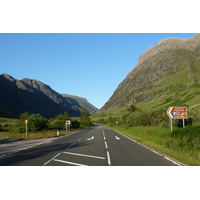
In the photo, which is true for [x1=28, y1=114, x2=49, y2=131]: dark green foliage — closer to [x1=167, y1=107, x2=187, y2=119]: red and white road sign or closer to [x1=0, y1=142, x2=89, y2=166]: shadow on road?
[x1=0, y1=142, x2=89, y2=166]: shadow on road

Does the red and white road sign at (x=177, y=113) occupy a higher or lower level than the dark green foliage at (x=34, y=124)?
higher

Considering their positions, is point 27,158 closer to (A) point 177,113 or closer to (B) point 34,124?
(A) point 177,113

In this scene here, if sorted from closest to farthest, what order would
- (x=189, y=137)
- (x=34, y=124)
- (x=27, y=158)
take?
(x=27, y=158)
(x=189, y=137)
(x=34, y=124)

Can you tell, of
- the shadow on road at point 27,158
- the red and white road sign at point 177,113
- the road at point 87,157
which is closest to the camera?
the road at point 87,157

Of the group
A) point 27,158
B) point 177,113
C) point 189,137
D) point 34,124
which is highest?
point 177,113

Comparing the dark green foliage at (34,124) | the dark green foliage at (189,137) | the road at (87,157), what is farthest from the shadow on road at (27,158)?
the dark green foliage at (34,124)

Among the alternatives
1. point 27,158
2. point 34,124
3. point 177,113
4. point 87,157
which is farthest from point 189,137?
point 34,124

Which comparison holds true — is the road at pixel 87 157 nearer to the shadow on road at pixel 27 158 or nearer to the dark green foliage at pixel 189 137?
the shadow on road at pixel 27 158

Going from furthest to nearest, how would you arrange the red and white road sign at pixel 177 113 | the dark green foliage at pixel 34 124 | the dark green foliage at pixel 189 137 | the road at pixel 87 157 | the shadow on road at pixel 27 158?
the dark green foliage at pixel 34 124 → the red and white road sign at pixel 177 113 → the dark green foliage at pixel 189 137 → the shadow on road at pixel 27 158 → the road at pixel 87 157

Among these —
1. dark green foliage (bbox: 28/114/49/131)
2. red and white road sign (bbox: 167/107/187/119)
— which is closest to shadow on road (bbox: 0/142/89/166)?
red and white road sign (bbox: 167/107/187/119)

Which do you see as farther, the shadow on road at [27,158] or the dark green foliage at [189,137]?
the dark green foliage at [189,137]
